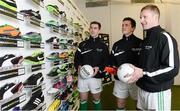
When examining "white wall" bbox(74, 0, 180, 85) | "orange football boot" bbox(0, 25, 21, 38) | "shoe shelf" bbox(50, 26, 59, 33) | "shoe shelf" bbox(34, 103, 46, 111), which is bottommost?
"shoe shelf" bbox(34, 103, 46, 111)

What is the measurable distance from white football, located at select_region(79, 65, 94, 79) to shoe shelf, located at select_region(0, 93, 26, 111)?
165cm

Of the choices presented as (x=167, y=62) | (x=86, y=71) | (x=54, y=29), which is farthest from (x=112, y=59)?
(x=167, y=62)

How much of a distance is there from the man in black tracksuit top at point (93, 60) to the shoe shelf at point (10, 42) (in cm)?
195

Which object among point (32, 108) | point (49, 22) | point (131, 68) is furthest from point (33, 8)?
point (131, 68)

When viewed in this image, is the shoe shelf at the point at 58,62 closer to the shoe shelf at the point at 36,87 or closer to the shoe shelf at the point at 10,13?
the shoe shelf at the point at 36,87

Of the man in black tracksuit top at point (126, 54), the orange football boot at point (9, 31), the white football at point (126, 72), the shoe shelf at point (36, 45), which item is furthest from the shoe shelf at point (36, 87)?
the man in black tracksuit top at point (126, 54)

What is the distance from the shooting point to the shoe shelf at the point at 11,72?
5.38ft

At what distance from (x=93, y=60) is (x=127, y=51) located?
24.7 inches

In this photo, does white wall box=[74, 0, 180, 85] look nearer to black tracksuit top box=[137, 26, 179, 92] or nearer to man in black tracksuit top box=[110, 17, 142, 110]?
man in black tracksuit top box=[110, 17, 142, 110]

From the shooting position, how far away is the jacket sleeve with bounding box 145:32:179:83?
7.74ft

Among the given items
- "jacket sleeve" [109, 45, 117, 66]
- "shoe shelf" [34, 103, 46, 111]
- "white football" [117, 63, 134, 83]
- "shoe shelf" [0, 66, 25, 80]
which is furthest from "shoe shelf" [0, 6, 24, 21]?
"jacket sleeve" [109, 45, 117, 66]

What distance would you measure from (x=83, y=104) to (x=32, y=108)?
1.93 meters

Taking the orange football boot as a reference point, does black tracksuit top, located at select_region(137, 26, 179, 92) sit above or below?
below

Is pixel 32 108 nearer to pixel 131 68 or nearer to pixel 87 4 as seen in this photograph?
pixel 131 68
